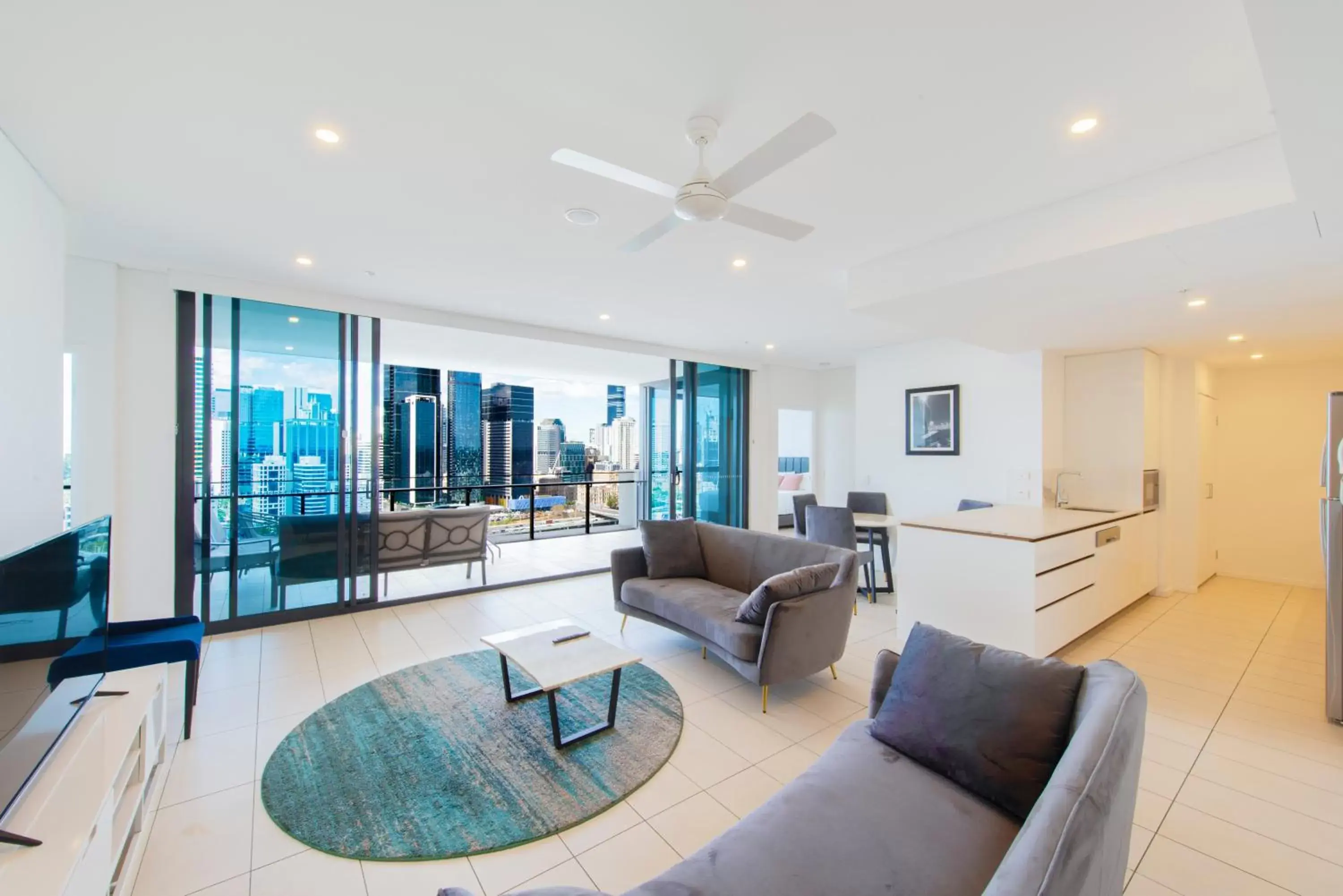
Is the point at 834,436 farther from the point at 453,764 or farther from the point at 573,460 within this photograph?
the point at 453,764

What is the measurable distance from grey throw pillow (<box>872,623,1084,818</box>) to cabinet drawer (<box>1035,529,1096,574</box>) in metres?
1.85

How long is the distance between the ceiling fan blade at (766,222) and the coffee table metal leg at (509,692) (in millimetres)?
2499

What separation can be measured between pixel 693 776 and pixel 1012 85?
116 inches

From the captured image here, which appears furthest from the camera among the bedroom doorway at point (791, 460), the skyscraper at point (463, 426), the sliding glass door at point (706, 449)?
the bedroom doorway at point (791, 460)

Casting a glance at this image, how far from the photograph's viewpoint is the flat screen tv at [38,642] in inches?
56.7

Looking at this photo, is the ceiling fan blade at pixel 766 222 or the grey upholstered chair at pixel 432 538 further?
the grey upholstered chair at pixel 432 538

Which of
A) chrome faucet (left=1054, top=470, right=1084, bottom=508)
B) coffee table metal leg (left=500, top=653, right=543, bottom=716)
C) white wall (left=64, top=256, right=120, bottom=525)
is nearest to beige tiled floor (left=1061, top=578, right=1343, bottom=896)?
chrome faucet (left=1054, top=470, right=1084, bottom=508)

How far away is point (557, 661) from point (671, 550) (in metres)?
1.63

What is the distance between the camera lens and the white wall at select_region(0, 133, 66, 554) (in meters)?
2.09

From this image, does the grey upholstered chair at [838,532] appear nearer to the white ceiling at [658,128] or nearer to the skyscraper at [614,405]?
the white ceiling at [658,128]

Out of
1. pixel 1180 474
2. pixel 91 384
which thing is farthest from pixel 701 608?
pixel 1180 474

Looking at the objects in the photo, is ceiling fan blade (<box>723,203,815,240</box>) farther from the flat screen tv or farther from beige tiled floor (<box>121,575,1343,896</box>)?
the flat screen tv

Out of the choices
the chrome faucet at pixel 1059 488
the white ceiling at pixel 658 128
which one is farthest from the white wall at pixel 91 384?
the chrome faucet at pixel 1059 488

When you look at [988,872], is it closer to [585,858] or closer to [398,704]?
[585,858]
